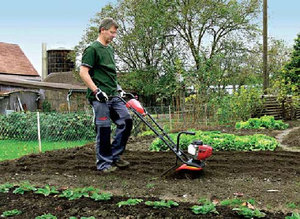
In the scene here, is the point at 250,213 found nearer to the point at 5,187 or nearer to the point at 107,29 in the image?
the point at 5,187

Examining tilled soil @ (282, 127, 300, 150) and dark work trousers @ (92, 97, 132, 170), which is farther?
tilled soil @ (282, 127, 300, 150)

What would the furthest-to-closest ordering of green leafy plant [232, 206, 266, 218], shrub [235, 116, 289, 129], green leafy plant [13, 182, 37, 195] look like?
shrub [235, 116, 289, 129]
green leafy plant [13, 182, 37, 195]
green leafy plant [232, 206, 266, 218]

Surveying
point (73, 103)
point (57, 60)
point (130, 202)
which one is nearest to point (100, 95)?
point (130, 202)

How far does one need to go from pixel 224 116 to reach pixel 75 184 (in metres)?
11.7

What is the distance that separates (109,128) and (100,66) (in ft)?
2.68

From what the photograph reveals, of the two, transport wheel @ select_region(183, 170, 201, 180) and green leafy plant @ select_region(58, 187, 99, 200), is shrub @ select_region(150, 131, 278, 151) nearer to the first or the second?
transport wheel @ select_region(183, 170, 201, 180)

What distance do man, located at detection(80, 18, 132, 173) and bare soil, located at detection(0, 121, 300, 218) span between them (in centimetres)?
30

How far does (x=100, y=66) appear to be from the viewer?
517 centimetres

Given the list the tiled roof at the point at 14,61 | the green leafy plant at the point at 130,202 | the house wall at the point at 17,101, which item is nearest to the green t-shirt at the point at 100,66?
the green leafy plant at the point at 130,202

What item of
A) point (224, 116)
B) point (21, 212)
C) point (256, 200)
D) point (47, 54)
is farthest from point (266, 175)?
point (47, 54)

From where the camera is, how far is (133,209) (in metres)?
3.45

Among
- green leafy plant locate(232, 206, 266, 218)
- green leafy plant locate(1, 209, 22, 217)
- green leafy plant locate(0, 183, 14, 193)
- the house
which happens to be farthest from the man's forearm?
the house

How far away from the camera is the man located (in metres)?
5.06

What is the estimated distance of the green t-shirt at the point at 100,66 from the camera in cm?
506
